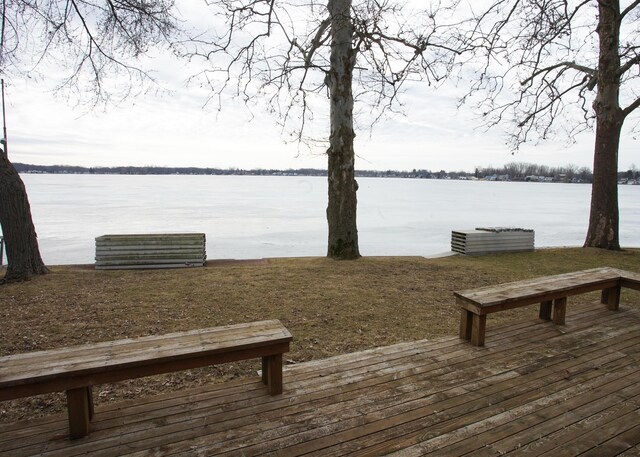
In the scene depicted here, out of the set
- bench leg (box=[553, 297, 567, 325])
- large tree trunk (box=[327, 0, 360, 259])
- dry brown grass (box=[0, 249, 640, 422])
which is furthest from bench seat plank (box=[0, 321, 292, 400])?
large tree trunk (box=[327, 0, 360, 259])

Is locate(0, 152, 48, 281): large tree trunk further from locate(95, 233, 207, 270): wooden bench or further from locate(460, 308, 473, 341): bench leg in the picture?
locate(460, 308, 473, 341): bench leg

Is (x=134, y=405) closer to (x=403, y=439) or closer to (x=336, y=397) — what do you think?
(x=336, y=397)

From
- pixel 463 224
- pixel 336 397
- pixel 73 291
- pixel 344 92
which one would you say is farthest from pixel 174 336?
pixel 463 224

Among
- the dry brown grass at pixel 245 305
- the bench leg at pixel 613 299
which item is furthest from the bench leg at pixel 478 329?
the bench leg at pixel 613 299

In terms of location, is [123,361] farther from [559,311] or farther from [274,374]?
[559,311]

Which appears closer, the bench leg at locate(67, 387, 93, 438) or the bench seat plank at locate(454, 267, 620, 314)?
the bench leg at locate(67, 387, 93, 438)

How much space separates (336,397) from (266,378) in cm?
48

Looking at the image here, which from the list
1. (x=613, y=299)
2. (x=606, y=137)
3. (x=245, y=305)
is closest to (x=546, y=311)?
(x=613, y=299)

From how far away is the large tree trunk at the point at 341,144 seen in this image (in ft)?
27.3

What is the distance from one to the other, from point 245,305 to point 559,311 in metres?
3.50

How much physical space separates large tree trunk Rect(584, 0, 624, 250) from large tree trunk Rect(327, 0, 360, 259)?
19.7 ft

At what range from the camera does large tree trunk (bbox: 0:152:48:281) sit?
246 inches

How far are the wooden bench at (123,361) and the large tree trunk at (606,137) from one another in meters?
10.2

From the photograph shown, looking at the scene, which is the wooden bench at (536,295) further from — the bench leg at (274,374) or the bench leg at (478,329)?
the bench leg at (274,374)
